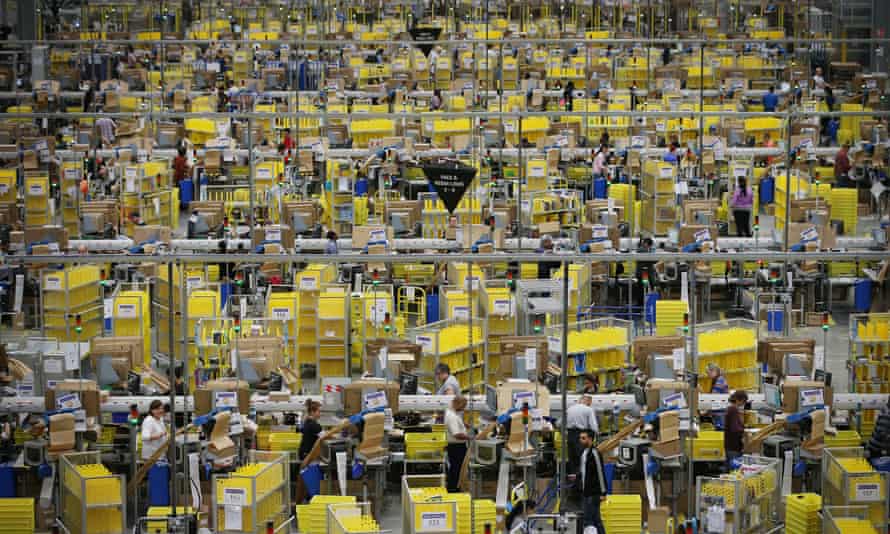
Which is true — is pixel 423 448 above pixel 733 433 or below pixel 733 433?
below

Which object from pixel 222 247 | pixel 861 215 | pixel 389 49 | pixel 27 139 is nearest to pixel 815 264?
pixel 861 215

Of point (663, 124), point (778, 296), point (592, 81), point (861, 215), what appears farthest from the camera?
point (592, 81)

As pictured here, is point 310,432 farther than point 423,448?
No

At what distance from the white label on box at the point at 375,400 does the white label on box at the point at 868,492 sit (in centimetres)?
477

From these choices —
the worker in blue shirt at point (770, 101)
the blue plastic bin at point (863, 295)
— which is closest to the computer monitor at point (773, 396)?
the blue plastic bin at point (863, 295)

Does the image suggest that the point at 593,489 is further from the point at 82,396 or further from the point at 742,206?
the point at 742,206

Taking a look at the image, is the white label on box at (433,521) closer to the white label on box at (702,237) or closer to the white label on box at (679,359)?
the white label on box at (679,359)

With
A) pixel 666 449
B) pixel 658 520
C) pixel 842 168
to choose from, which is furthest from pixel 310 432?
pixel 842 168

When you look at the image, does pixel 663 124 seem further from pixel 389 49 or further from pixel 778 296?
pixel 389 49

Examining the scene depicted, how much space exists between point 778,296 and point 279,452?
8.50m

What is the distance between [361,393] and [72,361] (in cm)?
351

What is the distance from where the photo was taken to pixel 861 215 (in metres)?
29.6

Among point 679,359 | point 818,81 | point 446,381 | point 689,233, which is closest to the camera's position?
point 679,359

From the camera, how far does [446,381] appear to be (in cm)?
1850
